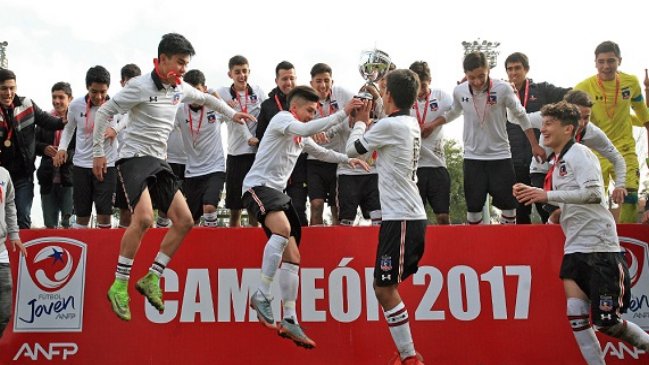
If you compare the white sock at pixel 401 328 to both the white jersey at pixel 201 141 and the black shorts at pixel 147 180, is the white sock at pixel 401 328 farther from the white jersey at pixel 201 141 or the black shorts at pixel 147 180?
the white jersey at pixel 201 141

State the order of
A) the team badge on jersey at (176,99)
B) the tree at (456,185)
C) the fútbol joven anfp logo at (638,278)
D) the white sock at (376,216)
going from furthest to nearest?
the tree at (456,185) < the white sock at (376,216) < the fútbol joven anfp logo at (638,278) < the team badge on jersey at (176,99)

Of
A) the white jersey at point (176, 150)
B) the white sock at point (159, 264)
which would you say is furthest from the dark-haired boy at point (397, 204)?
the white jersey at point (176, 150)

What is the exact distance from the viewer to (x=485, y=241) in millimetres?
7910

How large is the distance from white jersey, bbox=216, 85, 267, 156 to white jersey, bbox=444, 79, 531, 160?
2713 millimetres

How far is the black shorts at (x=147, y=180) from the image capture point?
7.17 m

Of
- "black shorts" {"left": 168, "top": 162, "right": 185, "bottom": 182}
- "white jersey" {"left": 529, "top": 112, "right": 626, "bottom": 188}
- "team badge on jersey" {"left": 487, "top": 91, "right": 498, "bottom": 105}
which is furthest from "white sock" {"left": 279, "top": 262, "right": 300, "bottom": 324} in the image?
"black shorts" {"left": 168, "top": 162, "right": 185, "bottom": 182}

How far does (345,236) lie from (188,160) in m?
2.89

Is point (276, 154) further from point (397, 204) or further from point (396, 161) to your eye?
point (397, 204)

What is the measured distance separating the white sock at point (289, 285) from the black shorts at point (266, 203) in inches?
15.3

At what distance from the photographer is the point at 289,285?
7113mm

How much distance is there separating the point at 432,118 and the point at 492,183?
1.19 metres

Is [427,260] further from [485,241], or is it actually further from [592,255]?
[592,255]

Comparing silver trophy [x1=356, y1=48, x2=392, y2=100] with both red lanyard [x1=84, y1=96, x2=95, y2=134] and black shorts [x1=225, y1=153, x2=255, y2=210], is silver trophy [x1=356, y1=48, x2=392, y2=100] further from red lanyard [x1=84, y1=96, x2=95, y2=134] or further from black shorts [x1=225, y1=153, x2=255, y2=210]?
red lanyard [x1=84, y1=96, x2=95, y2=134]

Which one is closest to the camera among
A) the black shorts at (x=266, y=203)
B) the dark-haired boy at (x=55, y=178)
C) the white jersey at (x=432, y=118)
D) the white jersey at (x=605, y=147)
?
the black shorts at (x=266, y=203)
